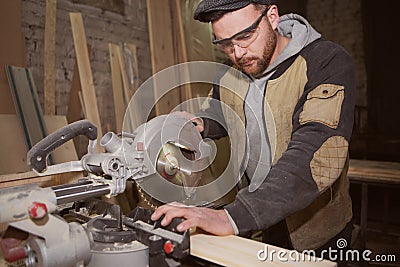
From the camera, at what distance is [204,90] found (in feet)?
14.1

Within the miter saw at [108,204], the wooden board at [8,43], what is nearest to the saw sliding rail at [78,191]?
the miter saw at [108,204]

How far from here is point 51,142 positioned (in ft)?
3.34

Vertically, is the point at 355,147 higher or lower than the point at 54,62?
lower

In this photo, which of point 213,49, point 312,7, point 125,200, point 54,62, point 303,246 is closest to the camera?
Result: point 125,200

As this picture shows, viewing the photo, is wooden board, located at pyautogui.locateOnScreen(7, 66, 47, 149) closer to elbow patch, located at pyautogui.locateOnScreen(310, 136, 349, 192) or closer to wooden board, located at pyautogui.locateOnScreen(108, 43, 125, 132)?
wooden board, located at pyautogui.locateOnScreen(108, 43, 125, 132)

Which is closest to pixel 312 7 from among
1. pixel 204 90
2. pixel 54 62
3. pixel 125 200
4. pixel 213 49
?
Answer: pixel 213 49

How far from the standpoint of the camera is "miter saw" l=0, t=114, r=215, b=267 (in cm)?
76

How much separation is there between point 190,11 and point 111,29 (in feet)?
3.01

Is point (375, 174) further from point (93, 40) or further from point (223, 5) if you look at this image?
point (93, 40)

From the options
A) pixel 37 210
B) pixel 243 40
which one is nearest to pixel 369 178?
pixel 243 40

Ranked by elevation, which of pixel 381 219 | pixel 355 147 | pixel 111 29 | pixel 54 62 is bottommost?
pixel 381 219

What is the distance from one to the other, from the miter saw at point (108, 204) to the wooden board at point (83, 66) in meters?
2.03

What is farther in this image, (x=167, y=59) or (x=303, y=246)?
(x=167, y=59)

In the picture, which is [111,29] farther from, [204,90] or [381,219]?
[381,219]
